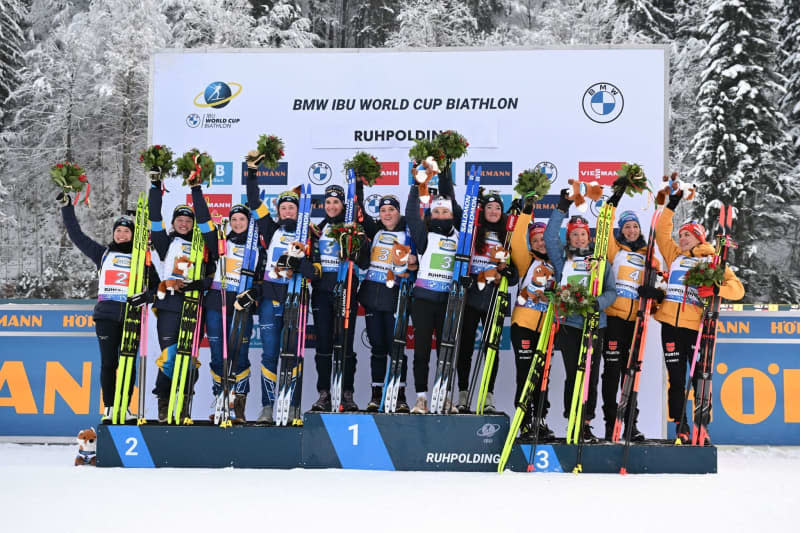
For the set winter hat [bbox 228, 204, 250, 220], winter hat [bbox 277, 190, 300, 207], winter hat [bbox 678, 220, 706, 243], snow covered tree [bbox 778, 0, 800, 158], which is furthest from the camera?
snow covered tree [bbox 778, 0, 800, 158]

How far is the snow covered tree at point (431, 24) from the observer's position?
20.2 m

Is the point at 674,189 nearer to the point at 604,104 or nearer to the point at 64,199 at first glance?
the point at 604,104

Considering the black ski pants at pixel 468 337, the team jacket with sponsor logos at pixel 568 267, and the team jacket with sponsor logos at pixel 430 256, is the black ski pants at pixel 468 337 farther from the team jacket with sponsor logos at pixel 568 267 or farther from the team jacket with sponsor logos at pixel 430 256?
the team jacket with sponsor logos at pixel 568 267

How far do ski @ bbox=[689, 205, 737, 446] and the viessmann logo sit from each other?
414cm

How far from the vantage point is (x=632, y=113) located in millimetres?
6465

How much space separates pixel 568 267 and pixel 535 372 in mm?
827

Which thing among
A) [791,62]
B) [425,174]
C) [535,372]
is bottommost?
[535,372]

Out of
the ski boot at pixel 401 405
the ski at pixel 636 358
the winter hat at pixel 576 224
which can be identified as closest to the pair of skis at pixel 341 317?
A: the ski boot at pixel 401 405

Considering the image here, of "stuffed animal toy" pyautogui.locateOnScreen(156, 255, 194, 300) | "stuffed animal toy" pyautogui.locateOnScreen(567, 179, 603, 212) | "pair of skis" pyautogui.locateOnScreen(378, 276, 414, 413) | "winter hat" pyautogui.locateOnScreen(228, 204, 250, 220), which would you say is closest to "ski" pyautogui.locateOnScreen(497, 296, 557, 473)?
"stuffed animal toy" pyautogui.locateOnScreen(567, 179, 603, 212)

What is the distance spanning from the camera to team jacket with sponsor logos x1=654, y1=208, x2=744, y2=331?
550 cm

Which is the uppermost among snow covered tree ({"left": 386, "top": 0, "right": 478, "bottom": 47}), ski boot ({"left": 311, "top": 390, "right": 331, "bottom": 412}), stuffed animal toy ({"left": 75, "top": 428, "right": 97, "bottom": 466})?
snow covered tree ({"left": 386, "top": 0, "right": 478, "bottom": 47})

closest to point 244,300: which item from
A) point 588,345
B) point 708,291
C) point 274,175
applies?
point 274,175

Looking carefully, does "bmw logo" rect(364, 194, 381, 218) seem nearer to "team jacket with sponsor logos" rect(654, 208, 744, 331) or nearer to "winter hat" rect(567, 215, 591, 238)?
"winter hat" rect(567, 215, 591, 238)

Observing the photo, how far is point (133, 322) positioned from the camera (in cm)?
549
